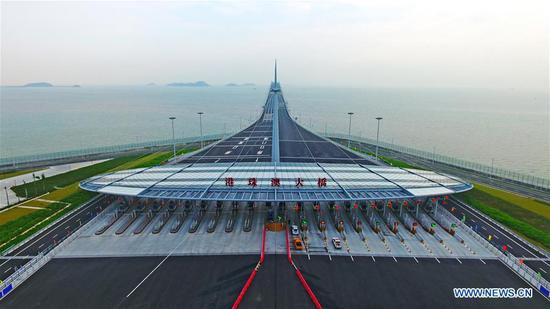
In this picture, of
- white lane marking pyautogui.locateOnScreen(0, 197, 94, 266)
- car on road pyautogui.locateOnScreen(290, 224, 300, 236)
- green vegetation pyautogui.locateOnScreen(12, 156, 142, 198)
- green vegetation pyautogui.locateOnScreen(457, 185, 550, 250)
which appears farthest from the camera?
green vegetation pyautogui.locateOnScreen(12, 156, 142, 198)

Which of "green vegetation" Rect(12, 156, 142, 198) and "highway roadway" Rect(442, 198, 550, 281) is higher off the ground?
"green vegetation" Rect(12, 156, 142, 198)

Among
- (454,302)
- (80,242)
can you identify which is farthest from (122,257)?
(454,302)

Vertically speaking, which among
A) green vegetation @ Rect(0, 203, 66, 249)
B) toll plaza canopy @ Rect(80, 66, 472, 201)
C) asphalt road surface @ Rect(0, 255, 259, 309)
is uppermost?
toll plaza canopy @ Rect(80, 66, 472, 201)

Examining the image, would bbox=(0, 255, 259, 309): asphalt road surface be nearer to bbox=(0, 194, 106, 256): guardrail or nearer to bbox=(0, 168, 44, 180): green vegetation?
bbox=(0, 194, 106, 256): guardrail

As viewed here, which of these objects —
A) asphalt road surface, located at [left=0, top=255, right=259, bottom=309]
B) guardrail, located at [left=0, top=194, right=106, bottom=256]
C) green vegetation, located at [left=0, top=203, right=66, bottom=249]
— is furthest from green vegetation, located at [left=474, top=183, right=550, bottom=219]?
green vegetation, located at [left=0, top=203, right=66, bottom=249]

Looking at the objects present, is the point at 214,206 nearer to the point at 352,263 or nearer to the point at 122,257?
the point at 122,257

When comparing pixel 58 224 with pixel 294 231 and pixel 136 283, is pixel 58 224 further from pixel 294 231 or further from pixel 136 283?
pixel 294 231
